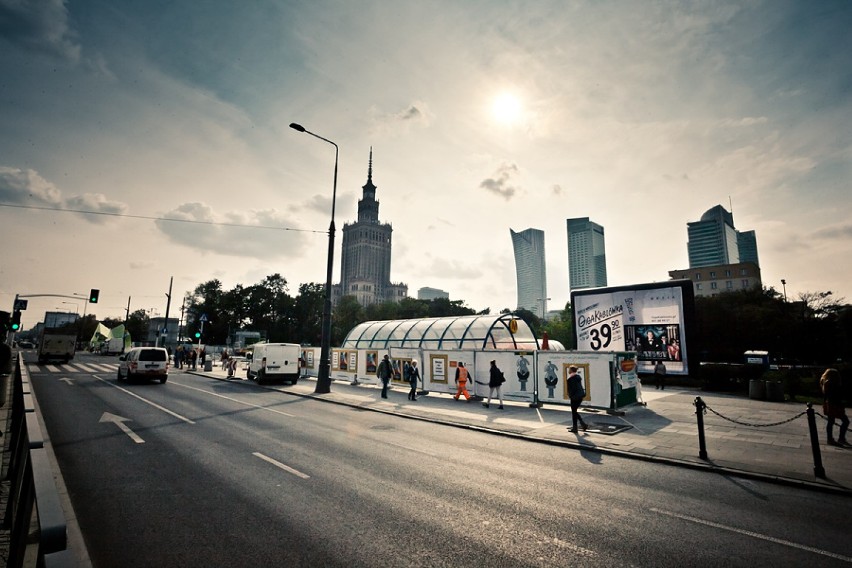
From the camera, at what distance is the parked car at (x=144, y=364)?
72.9 feet

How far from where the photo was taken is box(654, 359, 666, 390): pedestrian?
77.6 feet

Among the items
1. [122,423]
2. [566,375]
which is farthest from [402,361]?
[122,423]

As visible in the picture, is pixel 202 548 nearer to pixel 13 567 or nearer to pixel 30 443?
pixel 13 567

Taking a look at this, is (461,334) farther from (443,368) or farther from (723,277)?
(723,277)

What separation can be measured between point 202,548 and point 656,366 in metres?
25.1

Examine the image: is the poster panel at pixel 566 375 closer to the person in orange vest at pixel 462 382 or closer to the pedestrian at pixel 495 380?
the pedestrian at pixel 495 380

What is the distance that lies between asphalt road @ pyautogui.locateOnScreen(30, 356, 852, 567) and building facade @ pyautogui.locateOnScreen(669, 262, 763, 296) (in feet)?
384

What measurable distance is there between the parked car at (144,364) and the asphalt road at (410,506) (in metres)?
13.0

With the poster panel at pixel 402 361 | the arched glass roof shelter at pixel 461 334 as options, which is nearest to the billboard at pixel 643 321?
the arched glass roof shelter at pixel 461 334

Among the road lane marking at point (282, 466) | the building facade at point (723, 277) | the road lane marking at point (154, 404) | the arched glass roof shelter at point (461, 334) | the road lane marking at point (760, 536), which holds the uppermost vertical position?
the building facade at point (723, 277)

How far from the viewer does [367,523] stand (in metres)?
5.41

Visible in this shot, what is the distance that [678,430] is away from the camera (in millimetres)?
12023

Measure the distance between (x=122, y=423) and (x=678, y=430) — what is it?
16.2 m

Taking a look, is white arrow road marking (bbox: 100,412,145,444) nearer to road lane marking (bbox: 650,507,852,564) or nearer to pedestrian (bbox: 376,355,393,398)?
pedestrian (bbox: 376,355,393,398)
